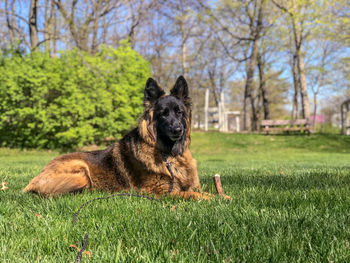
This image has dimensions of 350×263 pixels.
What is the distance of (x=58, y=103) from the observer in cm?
1725

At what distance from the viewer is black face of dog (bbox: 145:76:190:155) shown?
166 inches

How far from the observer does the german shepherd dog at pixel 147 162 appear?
13.4ft

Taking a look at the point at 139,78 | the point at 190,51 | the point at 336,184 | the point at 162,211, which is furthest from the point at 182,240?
the point at 190,51

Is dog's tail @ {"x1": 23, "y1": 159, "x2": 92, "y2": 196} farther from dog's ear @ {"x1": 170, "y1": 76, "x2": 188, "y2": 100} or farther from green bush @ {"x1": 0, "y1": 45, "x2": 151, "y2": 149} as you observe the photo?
green bush @ {"x1": 0, "y1": 45, "x2": 151, "y2": 149}

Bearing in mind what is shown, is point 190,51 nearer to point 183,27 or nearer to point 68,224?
point 183,27

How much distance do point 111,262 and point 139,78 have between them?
18942mm

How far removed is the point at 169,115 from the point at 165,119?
0.09 metres

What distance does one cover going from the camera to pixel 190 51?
36.8 m

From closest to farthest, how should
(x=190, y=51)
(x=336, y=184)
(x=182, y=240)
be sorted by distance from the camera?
(x=182, y=240) < (x=336, y=184) < (x=190, y=51)

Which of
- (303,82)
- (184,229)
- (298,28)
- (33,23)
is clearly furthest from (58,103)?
(303,82)

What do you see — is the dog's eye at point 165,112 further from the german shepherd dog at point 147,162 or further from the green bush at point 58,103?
the green bush at point 58,103

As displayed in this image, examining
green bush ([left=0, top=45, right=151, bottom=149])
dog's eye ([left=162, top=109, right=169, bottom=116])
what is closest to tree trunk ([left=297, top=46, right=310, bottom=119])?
green bush ([left=0, top=45, right=151, bottom=149])

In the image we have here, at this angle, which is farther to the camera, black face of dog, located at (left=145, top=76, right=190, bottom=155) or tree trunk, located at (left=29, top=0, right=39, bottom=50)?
tree trunk, located at (left=29, top=0, right=39, bottom=50)

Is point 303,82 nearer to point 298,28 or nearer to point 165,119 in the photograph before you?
point 298,28
